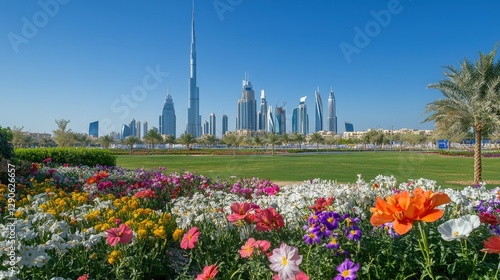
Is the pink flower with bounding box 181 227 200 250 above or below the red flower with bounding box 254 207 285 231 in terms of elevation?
below

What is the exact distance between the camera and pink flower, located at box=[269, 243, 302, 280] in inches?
75.4

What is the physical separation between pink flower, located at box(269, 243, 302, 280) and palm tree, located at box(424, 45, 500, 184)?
1634cm

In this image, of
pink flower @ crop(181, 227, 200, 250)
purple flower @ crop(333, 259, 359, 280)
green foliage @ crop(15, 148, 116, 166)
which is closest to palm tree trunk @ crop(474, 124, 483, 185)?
purple flower @ crop(333, 259, 359, 280)

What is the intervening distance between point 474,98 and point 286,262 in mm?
17050

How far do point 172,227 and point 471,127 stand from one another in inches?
688

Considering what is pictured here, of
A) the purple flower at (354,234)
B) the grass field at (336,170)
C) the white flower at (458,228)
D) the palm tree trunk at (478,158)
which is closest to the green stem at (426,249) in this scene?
the white flower at (458,228)

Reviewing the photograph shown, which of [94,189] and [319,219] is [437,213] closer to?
[319,219]

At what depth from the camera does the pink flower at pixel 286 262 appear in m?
1.92

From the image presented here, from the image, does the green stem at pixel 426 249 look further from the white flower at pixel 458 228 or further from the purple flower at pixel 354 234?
the purple flower at pixel 354 234

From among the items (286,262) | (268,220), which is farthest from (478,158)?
(286,262)

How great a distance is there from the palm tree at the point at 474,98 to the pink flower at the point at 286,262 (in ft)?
53.6

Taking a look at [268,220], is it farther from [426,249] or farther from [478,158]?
[478,158]

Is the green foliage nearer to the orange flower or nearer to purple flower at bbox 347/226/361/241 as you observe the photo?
purple flower at bbox 347/226/361/241

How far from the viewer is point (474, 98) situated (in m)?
15.3
